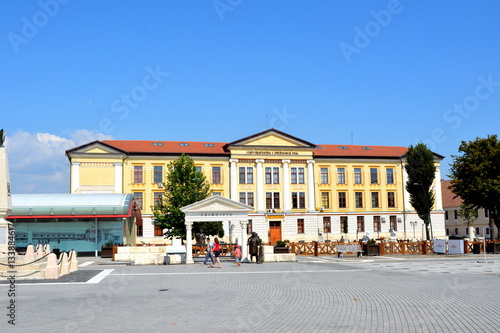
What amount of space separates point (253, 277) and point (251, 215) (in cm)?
4246

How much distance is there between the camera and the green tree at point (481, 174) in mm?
45219

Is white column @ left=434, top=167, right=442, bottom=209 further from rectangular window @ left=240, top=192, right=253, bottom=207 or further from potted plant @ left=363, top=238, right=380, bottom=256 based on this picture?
potted plant @ left=363, top=238, right=380, bottom=256

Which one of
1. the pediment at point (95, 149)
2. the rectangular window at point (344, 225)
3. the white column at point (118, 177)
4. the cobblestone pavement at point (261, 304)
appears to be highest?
Result: the pediment at point (95, 149)

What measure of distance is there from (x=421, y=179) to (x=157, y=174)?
2935 centimetres

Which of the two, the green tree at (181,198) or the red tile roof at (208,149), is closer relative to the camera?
the green tree at (181,198)

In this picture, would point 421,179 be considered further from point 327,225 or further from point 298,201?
point 298,201

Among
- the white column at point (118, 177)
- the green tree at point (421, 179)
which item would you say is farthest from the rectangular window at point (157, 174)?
the green tree at point (421, 179)

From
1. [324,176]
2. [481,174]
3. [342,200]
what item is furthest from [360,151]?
[481,174]

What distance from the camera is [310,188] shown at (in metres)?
65.0

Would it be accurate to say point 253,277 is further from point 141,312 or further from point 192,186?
point 192,186

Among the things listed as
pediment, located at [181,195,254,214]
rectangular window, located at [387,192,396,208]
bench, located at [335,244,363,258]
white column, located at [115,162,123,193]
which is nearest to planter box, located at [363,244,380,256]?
bench, located at [335,244,363,258]

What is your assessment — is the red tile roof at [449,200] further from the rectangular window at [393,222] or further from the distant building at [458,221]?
the rectangular window at [393,222]

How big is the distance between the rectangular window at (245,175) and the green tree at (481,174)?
78.9 feet

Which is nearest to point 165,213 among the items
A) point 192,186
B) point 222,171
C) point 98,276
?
point 192,186
